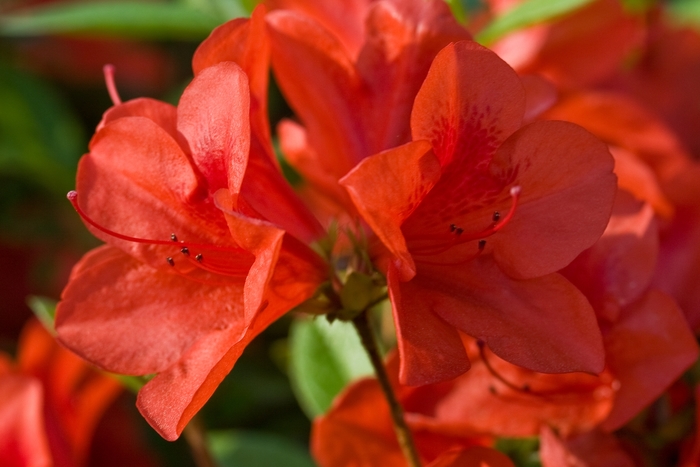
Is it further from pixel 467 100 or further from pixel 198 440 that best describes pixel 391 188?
pixel 198 440

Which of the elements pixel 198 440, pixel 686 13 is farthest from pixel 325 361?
pixel 686 13

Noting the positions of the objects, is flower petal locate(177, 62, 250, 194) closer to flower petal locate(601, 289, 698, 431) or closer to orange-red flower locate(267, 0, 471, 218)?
orange-red flower locate(267, 0, 471, 218)

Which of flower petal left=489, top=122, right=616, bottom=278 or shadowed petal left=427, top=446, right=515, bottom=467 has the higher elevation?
flower petal left=489, top=122, right=616, bottom=278

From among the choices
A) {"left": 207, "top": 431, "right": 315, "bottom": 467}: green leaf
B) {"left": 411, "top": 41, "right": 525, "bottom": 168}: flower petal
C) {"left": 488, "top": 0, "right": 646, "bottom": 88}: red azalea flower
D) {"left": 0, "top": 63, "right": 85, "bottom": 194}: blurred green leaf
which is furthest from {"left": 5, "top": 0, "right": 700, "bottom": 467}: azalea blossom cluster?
{"left": 0, "top": 63, "right": 85, "bottom": 194}: blurred green leaf

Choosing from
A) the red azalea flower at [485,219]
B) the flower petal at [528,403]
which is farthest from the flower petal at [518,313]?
the flower petal at [528,403]

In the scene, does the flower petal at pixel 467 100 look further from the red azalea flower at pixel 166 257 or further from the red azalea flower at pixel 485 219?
the red azalea flower at pixel 166 257

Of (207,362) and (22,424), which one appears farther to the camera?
(22,424)
